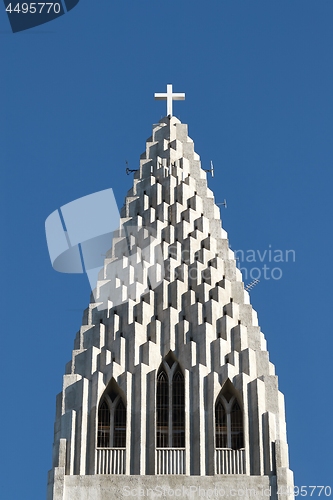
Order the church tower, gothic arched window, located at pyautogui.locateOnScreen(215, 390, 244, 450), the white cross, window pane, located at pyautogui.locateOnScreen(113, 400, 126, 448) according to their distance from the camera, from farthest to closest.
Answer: the white cross
gothic arched window, located at pyautogui.locateOnScreen(215, 390, 244, 450)
window pane, located at pyautogui.locateOnScreen(113, 400, 126, 448)
the church tower

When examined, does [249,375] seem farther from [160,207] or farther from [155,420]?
[160,207]

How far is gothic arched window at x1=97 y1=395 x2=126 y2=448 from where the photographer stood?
214 ft

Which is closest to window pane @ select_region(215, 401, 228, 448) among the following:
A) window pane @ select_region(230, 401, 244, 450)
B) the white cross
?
window pane @ select_region(230, 401, 244, 450)

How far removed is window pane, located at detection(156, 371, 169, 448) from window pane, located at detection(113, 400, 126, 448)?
1285mm

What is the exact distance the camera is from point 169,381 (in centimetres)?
6681

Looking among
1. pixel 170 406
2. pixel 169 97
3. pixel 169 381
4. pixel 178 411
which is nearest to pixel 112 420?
pixel 170 406

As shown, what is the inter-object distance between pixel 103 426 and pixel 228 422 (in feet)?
15.6

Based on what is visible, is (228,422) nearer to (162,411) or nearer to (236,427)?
(236,427)

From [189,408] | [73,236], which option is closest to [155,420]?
[189,408]

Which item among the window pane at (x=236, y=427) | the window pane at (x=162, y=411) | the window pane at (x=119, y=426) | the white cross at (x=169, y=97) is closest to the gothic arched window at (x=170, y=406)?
the window pane at (x=162, y=411)

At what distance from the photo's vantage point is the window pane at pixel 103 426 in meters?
65.3

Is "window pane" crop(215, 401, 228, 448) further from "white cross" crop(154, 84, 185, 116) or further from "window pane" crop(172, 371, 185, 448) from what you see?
"white cross" crop(154, 84, 185, 116)

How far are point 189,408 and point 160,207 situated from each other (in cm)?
1083

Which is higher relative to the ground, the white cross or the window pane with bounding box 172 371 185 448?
the white cross
